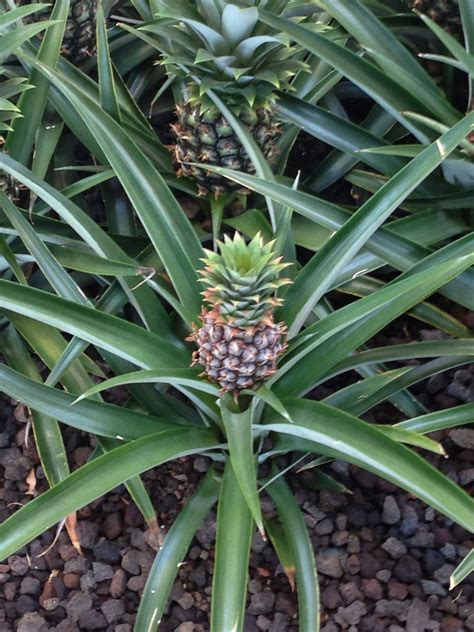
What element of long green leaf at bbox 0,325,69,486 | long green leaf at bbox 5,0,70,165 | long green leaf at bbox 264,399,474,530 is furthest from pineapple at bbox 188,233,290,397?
long green leaf at bbox 5,0,70,165

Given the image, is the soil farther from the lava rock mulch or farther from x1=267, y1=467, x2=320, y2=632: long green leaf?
x1=267, y1=467, x2=320, y2=632: long green leaf

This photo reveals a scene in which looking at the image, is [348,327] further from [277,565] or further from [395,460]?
[277,565]

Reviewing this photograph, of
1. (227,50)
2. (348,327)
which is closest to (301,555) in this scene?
(348,327)

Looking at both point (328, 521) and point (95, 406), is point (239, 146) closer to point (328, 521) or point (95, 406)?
point (95, 406)

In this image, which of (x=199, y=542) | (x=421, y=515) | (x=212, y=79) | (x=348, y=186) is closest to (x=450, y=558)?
(x=421, y=515)

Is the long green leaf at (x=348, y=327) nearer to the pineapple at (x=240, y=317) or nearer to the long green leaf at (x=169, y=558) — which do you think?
the pineapple at (x=240, y=317)

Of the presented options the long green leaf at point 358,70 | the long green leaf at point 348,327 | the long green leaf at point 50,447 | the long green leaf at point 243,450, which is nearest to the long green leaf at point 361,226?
the long green leaf at point 348,327
